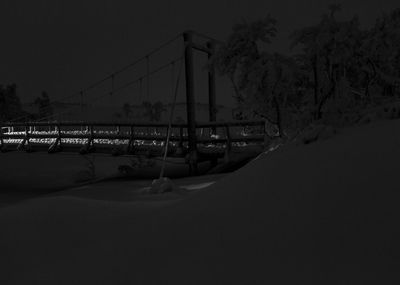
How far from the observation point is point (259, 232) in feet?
8.48

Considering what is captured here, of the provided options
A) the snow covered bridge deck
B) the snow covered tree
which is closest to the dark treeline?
the snow covered tree

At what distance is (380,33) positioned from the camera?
7082 millimetres

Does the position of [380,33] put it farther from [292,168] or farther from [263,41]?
[292,168]

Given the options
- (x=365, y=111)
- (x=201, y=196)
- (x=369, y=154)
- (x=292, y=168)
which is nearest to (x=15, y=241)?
(x=201, y=196)

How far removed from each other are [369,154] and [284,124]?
214 inches

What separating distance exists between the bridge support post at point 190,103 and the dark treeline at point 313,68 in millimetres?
2919

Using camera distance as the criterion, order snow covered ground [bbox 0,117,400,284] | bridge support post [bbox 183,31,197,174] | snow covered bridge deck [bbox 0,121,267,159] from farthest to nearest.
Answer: bridge support post [bbox 183,31,197,174] < snow covered bridge deck [bbox 0,121,267,159] < snow covered ground [bbox 0,117,400,284]

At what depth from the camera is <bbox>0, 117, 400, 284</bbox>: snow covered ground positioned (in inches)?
85.4

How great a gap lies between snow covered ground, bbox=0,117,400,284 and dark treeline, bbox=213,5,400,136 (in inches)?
125

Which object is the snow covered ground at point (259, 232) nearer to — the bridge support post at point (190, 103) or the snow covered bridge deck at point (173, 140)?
the snow covered bridge deck at point (173, 140)

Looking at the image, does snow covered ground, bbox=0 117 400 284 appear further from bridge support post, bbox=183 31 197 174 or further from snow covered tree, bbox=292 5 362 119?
bridge support post, bbox=183 31 197 174

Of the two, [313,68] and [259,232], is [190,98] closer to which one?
[313,68]

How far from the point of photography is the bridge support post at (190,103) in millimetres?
11180

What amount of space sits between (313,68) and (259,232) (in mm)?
5212
